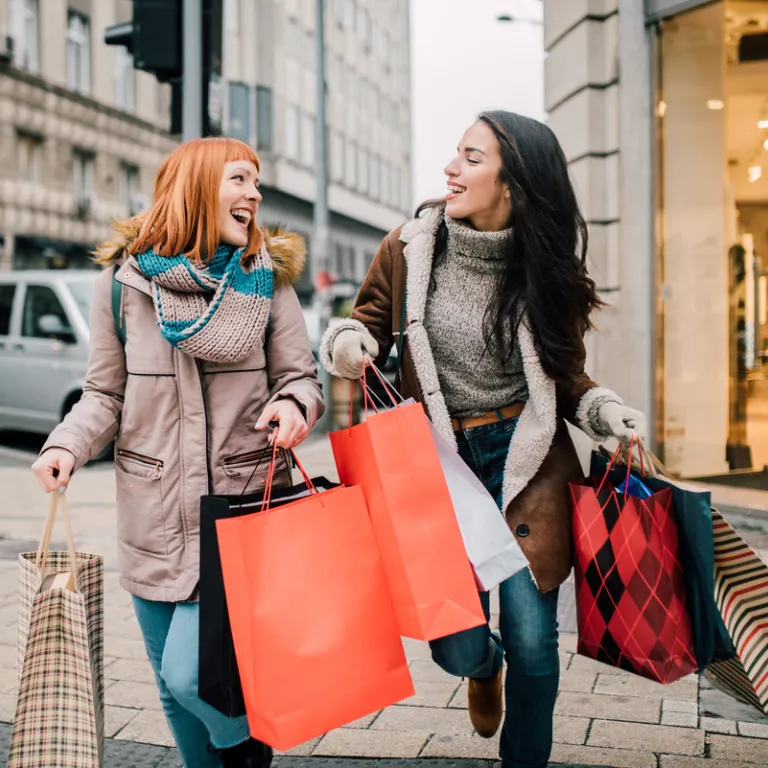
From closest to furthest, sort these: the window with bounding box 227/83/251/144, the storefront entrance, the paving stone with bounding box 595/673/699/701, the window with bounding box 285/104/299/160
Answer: the paving stone with bounding box 595/673/699/701, the storefront entrance, the window with bounding box 227/83/251/144, the window with bounding box 285/104/299/160

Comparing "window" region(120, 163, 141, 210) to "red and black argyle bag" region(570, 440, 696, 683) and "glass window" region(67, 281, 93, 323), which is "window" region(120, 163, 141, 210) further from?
"red and black argyle bag" region(570, 440, 696, 683)

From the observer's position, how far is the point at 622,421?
249cm

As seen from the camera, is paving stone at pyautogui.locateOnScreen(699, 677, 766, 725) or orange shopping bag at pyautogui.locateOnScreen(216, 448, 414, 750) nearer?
orange shopping bag at pyautogui.locateOnScreen(216, 448, 414, 750)

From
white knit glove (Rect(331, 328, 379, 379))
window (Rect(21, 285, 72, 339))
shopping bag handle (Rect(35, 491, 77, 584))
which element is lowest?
shopping bag handle (Rect(35, 491, 77, 584))

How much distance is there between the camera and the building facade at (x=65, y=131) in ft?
73.3

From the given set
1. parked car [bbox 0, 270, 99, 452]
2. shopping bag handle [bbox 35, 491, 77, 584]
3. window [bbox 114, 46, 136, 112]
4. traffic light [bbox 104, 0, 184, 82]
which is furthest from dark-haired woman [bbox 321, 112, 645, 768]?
window [bbox 114, 46, 136, 112]

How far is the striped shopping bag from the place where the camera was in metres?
2.39

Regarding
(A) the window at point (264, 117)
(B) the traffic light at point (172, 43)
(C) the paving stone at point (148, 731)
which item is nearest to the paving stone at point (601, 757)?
(C) the paving stone at point (148, 731)

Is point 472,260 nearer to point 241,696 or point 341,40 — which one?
point 241,696

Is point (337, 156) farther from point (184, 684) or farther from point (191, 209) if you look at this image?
point (184, 684)

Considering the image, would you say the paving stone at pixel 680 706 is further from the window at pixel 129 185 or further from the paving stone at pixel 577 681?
the window at pixel 129 185

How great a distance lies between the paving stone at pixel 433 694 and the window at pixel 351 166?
40385 mm

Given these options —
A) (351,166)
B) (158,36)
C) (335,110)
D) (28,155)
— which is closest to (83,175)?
(28,155)

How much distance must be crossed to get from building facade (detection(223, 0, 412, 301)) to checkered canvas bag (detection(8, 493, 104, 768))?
25.3 metres
